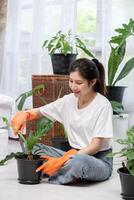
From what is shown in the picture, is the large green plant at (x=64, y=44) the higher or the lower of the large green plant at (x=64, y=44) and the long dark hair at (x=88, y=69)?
the higher

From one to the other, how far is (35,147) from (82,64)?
0.60 metres

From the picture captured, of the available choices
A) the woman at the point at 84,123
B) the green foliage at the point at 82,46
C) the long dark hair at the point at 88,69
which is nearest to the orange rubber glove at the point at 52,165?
the woman at the point at 84,123

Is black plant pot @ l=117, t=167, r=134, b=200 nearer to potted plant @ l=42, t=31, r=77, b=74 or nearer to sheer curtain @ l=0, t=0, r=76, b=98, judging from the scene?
potted plant @ l=42, t=31, r=77, b=74

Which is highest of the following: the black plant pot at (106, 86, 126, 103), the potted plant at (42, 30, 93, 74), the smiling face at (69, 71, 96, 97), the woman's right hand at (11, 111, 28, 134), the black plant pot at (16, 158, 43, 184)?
the potted plant at (42, 30, 93, 74)

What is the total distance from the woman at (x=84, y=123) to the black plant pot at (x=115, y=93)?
56 cm

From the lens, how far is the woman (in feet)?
7.89

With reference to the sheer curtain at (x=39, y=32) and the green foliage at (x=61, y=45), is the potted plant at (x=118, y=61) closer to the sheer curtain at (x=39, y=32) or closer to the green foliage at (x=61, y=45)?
the sheer curtain at (x=39, y=32)

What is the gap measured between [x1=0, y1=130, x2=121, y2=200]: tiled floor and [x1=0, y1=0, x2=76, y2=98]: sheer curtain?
1.76 m

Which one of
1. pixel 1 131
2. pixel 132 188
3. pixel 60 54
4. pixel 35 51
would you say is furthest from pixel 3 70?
pixel 132 188

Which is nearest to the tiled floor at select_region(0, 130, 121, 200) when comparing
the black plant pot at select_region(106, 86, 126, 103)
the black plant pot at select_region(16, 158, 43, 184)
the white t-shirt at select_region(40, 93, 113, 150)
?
the black plant pot at select_region(16, 158, 43, 184)

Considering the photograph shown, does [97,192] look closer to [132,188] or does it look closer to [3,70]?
[132,188]

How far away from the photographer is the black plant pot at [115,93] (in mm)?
3262

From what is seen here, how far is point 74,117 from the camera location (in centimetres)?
261

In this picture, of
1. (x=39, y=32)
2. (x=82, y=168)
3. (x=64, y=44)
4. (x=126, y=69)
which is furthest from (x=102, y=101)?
(x=39, y=32)
